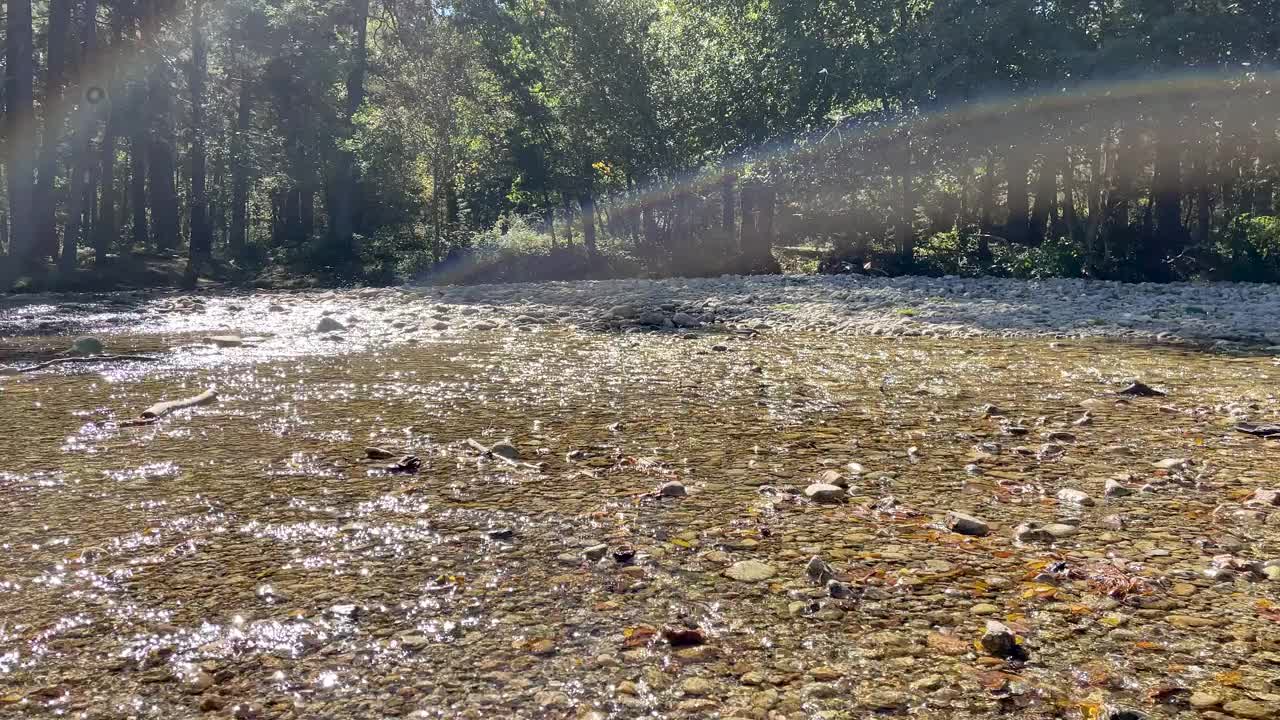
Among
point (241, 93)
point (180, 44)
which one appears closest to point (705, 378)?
point (180, 44)

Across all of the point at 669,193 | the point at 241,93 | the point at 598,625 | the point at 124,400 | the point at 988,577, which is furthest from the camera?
the point at 241,93

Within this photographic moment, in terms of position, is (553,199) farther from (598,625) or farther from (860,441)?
(598,625)

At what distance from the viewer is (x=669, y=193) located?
3809cm

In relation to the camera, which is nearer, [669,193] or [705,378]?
[705,378]

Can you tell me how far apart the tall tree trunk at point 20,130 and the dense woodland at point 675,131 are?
10cm

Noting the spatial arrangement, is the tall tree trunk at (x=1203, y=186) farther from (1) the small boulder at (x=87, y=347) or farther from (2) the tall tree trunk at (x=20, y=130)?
(2) the tall tree trunk at (x=20, y=130)

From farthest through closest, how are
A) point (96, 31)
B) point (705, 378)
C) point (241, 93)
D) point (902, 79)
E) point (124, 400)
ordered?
point (241, 93), point (96, 31), point (902, 79), point (705, 378), point (124, 400)

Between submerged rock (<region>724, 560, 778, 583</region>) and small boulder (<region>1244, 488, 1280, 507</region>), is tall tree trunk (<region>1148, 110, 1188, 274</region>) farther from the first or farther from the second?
submerged rock (<region>724, 560, 778, 583</region>)

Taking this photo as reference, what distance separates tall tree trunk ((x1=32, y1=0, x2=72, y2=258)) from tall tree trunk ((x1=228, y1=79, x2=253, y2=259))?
1161cm

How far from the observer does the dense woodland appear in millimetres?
25375

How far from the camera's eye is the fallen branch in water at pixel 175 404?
8.05 metres

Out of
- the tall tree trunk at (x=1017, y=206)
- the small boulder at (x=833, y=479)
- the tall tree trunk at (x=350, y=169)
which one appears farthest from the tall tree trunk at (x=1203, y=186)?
the tall tree trunk at (x=350, y=169)

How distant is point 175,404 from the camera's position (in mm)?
8508

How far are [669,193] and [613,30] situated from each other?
716cm
